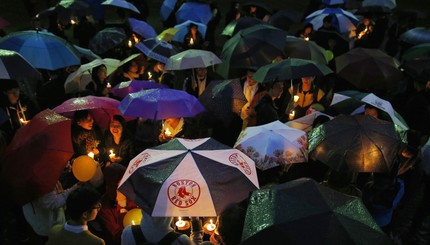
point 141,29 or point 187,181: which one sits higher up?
point 187,181

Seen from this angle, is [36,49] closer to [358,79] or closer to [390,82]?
[358,79]

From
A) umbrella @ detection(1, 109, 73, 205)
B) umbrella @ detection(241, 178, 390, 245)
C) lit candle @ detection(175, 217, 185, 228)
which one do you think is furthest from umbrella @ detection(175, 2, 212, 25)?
umbrella @ detection(241, 178, 390, 245)

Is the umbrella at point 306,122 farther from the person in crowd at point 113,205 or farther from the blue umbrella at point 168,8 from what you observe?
the blue umbrella at point 168,8

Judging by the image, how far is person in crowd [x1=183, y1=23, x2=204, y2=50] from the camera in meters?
A: 9.91

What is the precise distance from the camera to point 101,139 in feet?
18.6

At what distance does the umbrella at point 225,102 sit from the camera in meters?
5.72

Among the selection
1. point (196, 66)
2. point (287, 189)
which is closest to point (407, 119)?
point (196, 66)

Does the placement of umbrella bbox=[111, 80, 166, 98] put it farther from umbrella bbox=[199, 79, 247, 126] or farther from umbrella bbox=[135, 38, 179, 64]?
umbrella bbox=[135, 38, 179, 64]

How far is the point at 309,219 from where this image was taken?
2529 millimetres

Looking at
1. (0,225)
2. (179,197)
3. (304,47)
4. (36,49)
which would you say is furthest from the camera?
(304,47)

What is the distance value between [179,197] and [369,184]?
2.31 metres

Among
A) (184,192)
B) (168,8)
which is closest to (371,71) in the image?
(184,192)

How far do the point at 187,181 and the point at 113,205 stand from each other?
54.9 inches

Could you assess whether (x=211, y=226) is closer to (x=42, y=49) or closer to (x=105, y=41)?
(x=42, y=49)
